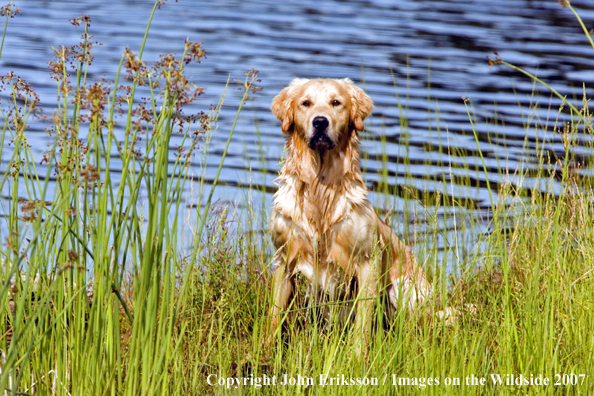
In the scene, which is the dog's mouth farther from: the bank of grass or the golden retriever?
the bank of grass

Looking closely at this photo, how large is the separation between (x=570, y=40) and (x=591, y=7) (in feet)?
9.72

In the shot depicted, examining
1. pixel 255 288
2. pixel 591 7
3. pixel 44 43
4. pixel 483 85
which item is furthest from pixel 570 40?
pixel 255 288

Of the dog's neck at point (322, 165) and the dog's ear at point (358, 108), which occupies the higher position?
the dog's ear at point (358, 108)

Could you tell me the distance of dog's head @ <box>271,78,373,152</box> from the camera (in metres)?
4.30

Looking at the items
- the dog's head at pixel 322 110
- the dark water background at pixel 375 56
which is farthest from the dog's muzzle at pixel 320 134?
the dark water background at pixel 375 56

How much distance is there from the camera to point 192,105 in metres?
10.1

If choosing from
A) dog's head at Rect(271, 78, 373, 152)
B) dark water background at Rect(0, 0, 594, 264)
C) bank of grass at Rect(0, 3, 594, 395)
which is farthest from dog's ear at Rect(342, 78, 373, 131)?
dark water background at Rect(0, 0, 594, 264)

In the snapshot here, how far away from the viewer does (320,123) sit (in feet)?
14.1

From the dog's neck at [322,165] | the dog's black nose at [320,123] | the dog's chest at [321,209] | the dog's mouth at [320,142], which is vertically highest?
the dog's black nose at [320,123]


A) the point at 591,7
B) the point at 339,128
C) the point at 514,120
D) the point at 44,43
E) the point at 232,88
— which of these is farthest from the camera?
the point at 591,7

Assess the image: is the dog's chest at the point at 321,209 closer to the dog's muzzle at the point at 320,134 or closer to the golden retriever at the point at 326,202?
the golden retriever at the point at 326,202

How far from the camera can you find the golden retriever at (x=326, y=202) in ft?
13.9

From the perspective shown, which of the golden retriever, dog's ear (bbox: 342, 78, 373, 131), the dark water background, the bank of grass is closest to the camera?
the bank of grass

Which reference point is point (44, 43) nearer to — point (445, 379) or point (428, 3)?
point (428, 3)
